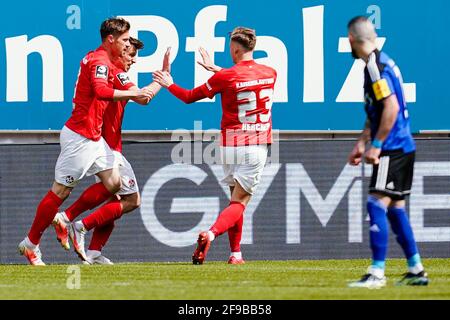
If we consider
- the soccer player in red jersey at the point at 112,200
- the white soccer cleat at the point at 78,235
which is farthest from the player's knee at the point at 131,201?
the white soccer cleat at the point at 78,235

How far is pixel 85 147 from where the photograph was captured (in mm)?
11078

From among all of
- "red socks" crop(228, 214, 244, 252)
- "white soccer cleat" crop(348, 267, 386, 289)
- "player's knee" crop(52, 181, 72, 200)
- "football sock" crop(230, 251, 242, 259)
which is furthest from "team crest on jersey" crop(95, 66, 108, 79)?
"white soccer cleat" crop(348, 267, 386, 289)

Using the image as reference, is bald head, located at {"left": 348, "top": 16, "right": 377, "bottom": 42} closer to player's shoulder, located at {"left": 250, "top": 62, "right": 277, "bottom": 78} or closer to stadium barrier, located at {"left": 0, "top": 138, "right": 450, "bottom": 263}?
player's shoulder, located at {"left": 250, "top": 62, "right": 277, "bottom": 78}

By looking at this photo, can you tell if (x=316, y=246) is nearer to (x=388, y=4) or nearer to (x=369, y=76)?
(x=388, y=4)

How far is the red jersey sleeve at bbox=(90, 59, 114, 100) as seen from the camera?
10734 millimetres

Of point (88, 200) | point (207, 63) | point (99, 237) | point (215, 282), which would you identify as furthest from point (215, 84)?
point (215, 282)

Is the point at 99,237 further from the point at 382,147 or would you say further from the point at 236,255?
the point at 382,147

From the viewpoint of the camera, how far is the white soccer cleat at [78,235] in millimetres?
11305

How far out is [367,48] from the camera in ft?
26.6

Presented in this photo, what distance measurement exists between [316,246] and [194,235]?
127cm

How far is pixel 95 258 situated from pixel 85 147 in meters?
1.14

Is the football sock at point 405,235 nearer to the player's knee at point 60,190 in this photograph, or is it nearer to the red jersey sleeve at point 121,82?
the red jersey sleeve at point 121,82

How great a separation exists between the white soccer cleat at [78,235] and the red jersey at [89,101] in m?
0.87
